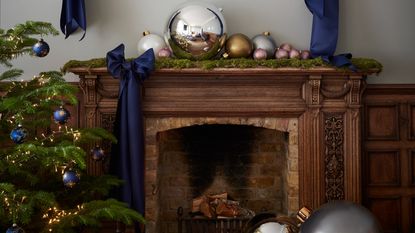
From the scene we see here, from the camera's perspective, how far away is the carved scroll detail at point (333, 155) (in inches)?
151

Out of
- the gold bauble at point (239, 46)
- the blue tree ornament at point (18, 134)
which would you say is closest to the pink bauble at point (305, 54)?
the gold bauble at point (239, 46)

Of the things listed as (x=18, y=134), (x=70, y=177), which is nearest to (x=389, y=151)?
(x=70, y=177)

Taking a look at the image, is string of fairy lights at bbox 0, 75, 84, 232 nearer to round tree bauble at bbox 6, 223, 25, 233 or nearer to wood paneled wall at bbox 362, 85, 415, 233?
round tree bauble at bbox 6, 223, 25, 233

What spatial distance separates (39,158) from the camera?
2.95 metres

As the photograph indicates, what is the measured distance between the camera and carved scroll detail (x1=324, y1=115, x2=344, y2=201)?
151 inches

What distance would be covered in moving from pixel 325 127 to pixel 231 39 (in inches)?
32.6

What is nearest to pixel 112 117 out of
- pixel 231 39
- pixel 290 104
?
pixel 231 39

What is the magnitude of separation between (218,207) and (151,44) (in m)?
1.20

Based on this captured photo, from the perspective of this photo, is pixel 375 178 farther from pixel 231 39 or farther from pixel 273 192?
pixel 231 39

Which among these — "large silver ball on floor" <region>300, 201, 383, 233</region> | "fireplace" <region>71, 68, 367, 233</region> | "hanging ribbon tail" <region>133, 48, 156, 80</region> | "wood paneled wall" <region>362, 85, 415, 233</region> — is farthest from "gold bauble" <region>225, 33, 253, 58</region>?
"large silver ball on floor" <region>300, 201, 383, 233</region>

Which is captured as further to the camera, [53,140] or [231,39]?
[231,39]

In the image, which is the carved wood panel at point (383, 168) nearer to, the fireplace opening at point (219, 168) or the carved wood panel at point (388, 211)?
the carved wood panel at point (388, 211)

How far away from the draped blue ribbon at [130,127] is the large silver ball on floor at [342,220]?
153 cm

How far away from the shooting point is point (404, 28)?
4004 millimetres
